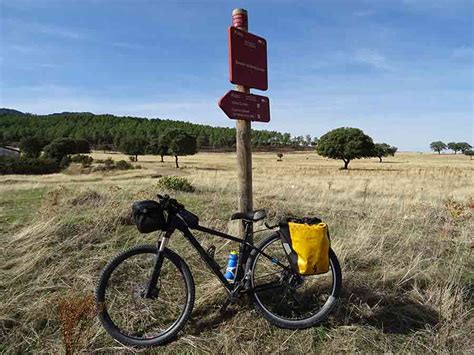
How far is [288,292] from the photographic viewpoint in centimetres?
390

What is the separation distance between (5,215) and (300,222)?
701 cm

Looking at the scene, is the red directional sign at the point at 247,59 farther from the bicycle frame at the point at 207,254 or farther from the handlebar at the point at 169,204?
the bicycle frame at the point at 207,254

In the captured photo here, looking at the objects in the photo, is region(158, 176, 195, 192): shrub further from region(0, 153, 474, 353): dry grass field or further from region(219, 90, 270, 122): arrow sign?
region(219, 90, 270, 122): arrow sign

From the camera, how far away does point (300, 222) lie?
3588 mm

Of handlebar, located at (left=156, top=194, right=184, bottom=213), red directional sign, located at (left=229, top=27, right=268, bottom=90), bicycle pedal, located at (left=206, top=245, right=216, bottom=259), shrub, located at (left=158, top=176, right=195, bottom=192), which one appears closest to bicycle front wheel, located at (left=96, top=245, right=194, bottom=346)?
bicycle pedal, located at (left=206, top=245, right=216, bottom=259)

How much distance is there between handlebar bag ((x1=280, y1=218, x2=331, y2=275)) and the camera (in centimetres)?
343

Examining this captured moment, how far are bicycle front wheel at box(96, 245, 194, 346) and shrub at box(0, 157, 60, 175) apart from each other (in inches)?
2092

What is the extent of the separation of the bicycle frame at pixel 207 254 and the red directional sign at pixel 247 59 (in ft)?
5.10

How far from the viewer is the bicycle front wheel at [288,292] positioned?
3.63 m

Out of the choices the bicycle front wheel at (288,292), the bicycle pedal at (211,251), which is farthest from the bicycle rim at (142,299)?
the bicycle front wheel at (288,292)

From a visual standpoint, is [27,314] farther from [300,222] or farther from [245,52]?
[245,52]

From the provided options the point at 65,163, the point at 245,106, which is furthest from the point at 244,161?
the point at 65,163

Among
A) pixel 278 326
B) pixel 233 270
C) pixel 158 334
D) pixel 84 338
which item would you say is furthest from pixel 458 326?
pixel 84 338

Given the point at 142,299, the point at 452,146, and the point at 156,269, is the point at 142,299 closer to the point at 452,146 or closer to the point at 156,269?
the point at 156,269
